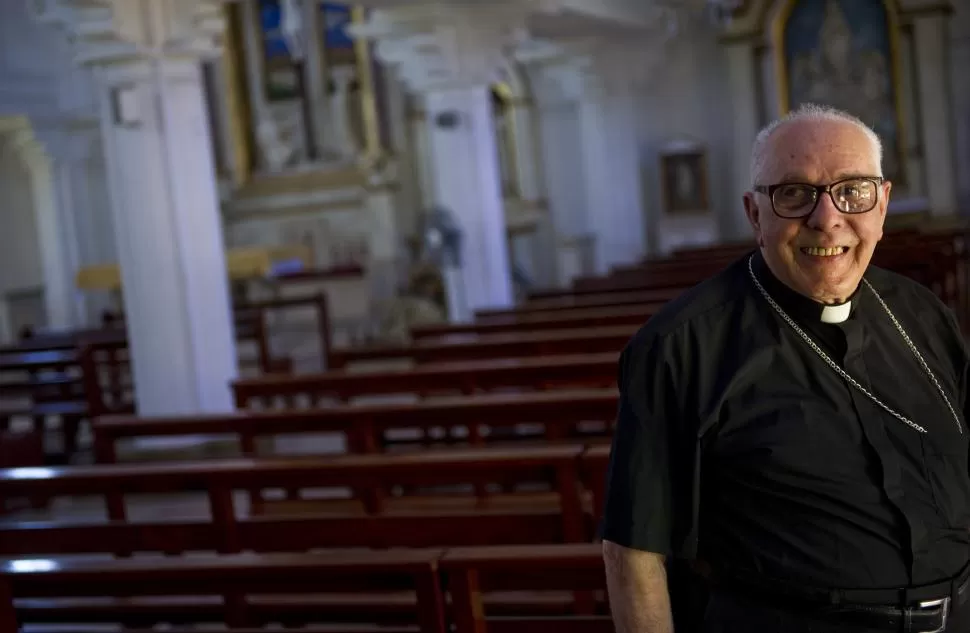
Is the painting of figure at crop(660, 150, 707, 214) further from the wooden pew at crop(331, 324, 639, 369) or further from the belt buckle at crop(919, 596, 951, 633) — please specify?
the belt buckle at crop(919, 596, 951, 633)

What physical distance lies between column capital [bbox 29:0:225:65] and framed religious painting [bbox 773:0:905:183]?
33.0 feet

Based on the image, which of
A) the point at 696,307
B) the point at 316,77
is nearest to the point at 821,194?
the point at 696,307

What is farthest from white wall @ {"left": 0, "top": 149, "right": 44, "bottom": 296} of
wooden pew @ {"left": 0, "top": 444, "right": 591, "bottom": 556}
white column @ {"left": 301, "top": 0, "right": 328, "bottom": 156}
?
wooden pew @ {"left": 0, "top": 444, "right": 591, "bottom": 556}

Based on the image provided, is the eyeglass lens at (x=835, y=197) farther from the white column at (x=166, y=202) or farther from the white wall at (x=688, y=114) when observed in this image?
the white wall at (x=688, y=114)

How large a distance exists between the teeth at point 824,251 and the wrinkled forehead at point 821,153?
0.10 m

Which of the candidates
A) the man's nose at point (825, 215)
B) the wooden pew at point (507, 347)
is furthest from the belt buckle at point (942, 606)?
the wooden pew at point (507, 347)

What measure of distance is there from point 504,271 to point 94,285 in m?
4.20

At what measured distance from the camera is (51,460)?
25.0 feet

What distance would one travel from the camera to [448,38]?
402 inches

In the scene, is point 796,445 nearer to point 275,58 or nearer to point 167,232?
point 167,232

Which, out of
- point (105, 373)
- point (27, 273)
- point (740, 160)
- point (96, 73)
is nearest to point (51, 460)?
point (96, 73)

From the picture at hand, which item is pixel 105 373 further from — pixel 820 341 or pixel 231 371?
pixel 820 341

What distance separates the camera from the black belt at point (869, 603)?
176cm

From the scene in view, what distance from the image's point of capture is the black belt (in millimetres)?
1758
